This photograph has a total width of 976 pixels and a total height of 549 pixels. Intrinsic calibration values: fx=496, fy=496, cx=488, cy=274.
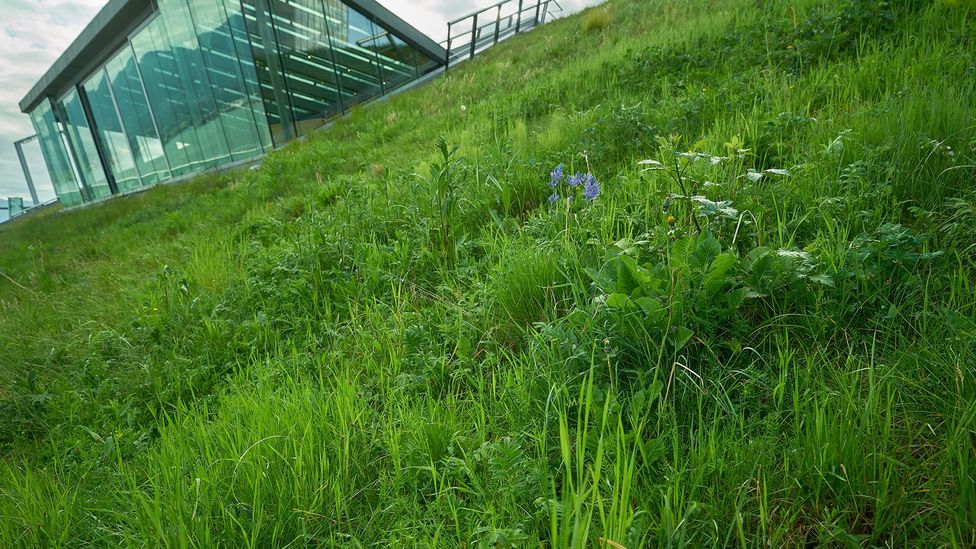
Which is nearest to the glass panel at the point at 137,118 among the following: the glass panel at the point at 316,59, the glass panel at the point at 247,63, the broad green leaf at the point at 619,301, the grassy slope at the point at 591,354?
the glass panel at the point at 247,63

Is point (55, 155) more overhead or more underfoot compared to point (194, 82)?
more overhead

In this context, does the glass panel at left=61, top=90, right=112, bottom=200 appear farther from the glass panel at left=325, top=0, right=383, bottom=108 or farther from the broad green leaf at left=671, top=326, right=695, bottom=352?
the broad green leaf at left=671, top=326, right=695, bottom=352

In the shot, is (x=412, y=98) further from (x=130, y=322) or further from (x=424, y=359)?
(x=424, y=359)

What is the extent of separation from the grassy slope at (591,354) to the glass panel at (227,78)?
15178 mm

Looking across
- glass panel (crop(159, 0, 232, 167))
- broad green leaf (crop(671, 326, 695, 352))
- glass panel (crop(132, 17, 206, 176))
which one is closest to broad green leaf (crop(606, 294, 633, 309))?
broad green leaf (crop(671, 326, 695, 352))

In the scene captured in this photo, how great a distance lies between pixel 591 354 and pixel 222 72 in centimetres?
2024

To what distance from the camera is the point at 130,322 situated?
3.31 metres

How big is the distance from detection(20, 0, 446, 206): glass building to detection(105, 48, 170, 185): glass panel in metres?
0.07

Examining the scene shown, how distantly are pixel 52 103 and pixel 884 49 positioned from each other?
4605 cm

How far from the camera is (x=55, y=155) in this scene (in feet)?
124

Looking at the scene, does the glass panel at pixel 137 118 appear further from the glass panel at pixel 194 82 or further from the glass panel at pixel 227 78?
the glass panel at pixel 227 78

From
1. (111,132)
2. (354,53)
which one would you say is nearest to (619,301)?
(354,53)

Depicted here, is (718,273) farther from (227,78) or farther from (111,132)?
(111,132)

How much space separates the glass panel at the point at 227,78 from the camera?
1703cm
